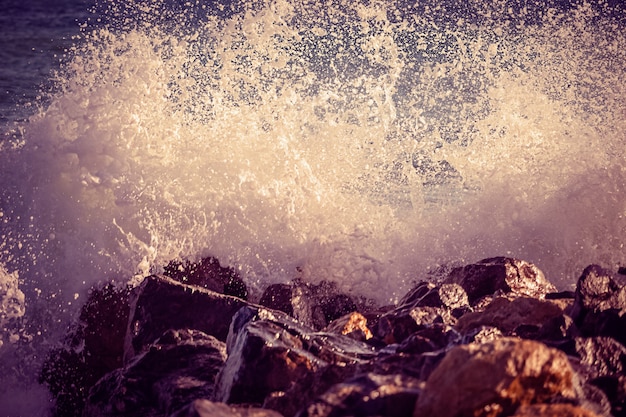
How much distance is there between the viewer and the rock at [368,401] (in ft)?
5.87

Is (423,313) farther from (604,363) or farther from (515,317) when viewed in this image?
(604,363)

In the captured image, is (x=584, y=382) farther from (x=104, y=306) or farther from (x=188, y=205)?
(x=188, y=205)

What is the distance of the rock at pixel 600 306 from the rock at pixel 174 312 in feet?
5.82

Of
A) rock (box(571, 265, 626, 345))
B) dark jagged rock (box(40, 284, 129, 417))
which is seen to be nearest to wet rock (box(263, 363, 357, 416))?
rock (box(571, 265, 626, 345))

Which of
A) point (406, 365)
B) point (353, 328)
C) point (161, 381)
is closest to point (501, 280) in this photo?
point (353, 328)

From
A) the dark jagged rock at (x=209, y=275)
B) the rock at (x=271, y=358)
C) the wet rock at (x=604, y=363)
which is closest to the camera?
the wet rock at (x=604, y=363)

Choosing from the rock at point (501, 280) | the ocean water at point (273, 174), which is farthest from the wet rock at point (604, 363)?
the ocean water at point (273, 174)

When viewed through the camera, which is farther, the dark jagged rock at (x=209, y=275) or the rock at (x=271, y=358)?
the dark jagged rock at (x=209, y=275)

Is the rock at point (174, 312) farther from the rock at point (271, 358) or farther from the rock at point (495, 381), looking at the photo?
the rock at point (495, 381)

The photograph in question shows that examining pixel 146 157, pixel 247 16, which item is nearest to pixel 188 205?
pixel 146 157

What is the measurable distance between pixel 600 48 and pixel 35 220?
6.41 metres

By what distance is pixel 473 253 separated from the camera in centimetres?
543

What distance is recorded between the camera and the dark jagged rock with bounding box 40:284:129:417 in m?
3.91

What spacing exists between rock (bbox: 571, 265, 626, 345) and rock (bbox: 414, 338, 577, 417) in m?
0.82
